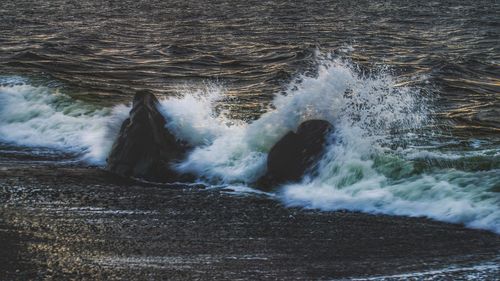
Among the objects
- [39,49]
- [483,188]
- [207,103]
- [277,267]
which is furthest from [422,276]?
[39,49]

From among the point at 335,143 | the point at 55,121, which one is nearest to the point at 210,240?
the point at 335,143

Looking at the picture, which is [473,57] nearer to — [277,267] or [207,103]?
[207,103]

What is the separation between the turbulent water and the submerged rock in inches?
6.3

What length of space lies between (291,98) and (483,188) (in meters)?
3.42

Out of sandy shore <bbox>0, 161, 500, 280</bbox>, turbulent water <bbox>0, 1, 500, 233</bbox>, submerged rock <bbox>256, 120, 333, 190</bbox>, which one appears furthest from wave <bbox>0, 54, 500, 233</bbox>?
sandy shore <bbox>0, 161, 500, 280</bbox>

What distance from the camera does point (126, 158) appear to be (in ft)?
32.9

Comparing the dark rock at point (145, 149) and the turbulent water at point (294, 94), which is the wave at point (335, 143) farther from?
the dark rock at point (145, 149)

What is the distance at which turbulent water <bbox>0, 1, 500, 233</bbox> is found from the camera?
877 centimetres

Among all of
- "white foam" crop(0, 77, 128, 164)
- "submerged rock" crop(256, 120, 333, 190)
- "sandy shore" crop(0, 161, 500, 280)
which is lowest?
"sandy shore" crop(0, 161, 500, 280)

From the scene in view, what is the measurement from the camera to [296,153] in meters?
9.34

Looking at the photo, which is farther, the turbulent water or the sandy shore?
the turbulent water

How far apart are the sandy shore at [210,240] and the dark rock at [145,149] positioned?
29.5 inches

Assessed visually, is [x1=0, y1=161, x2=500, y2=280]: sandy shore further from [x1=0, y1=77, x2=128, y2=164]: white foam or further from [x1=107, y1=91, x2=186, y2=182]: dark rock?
[x1=0, y1=77, x2=128, y2=164]: white foam

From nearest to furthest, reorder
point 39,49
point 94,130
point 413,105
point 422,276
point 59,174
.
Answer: point 422,276 → point 59,174 → point 94,130 → point 413,105 → point 39,49
